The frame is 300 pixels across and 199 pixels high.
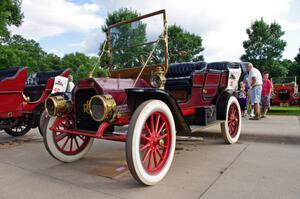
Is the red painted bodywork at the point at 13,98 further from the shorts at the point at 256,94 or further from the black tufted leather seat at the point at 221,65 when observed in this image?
the shorts at the point at 256,94

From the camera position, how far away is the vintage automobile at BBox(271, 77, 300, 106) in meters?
13.3

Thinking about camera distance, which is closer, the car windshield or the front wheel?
the front wheel

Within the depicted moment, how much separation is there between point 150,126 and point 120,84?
0.76 metres

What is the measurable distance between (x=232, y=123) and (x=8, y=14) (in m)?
14.8

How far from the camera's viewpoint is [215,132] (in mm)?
5652

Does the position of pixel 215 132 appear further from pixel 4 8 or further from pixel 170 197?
pixel 4 8

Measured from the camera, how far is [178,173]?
306cm

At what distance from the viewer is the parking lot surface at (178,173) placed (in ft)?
8.25

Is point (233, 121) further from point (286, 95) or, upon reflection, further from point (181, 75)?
point (286, 95)

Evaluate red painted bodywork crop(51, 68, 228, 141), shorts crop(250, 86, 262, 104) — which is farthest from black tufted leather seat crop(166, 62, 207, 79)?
shorts crop(250, 86, 262, 104)

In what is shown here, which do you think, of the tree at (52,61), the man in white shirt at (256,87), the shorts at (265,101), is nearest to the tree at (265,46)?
the shorts at (265,101)

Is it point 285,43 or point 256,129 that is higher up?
point 285,43

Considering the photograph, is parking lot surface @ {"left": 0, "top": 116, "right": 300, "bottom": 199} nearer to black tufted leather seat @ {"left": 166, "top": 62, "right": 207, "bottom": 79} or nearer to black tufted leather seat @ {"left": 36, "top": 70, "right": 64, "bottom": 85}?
black tufted leather seat @ {"left": 166, "top": 62, "right": 207, "bottom": 79}

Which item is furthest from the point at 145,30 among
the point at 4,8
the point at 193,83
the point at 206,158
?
the point at 4,8
